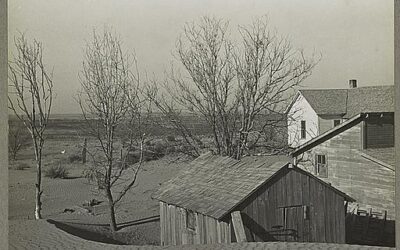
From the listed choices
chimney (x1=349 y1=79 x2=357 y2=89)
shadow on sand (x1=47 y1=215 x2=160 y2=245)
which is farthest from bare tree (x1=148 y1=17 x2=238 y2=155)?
chimney (x1=349 y1=79 x2=357 y2=89)

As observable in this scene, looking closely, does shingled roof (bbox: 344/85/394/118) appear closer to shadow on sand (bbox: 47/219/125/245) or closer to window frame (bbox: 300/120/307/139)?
window frame (bbox: 300/120/307/139)

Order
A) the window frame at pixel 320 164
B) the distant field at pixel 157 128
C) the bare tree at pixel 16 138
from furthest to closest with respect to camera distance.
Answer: the window frame at pixel 320 164, the distant field at pixel 157 128, the bare tree at pixel 16 138

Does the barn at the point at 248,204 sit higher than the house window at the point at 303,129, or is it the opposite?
the house window at the point at 303,129

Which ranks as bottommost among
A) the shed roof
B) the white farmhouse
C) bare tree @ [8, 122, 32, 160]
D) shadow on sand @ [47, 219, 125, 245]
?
shadow on sand @ [47, 219, 125, 245]

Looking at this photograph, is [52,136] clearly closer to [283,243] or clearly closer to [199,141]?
[199,141]

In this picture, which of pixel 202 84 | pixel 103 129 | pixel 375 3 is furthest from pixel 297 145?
pixel 103 129

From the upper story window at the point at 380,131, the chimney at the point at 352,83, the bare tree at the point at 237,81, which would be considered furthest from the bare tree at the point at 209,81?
the upper story window at the point at 380,131

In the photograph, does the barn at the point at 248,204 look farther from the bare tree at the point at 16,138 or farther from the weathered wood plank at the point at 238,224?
the bare tree at the point at 16,138

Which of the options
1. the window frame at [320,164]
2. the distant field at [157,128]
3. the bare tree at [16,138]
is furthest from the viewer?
the window frame at [320,164]
